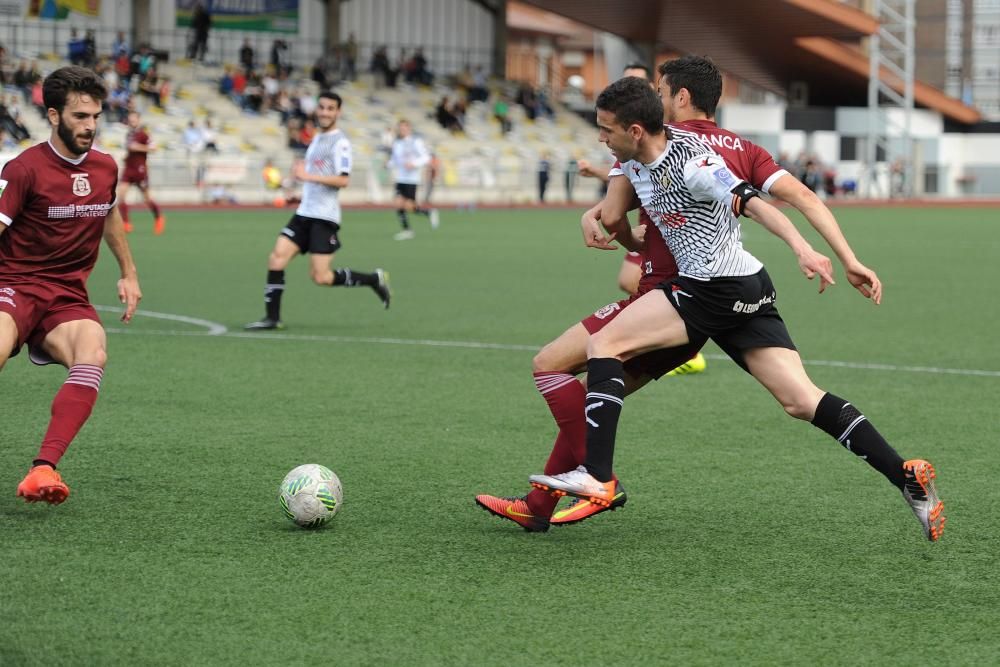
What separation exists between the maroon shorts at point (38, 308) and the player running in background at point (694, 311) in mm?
2242

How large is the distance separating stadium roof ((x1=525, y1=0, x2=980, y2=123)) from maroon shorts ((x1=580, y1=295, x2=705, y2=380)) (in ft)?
155

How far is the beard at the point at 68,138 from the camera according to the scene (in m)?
5.91

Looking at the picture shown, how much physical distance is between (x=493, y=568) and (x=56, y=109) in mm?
2675

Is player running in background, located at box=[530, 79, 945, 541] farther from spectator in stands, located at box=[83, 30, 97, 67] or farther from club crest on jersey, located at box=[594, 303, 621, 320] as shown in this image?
spectator in stands, located at box=[83, 30, 97, 67]

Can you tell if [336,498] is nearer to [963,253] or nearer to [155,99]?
[963,253]

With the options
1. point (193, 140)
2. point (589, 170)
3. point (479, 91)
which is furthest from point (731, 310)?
Answer: point (479, 91)

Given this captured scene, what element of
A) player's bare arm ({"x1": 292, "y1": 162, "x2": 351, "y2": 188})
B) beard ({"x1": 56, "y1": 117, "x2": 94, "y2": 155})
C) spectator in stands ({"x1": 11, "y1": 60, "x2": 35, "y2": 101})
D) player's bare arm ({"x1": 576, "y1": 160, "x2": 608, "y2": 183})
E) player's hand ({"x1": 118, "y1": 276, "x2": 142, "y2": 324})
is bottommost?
player's hand ({"x1": 118, "y1": 276, "x2": 142, "y2": 324})

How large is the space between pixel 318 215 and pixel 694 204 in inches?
303

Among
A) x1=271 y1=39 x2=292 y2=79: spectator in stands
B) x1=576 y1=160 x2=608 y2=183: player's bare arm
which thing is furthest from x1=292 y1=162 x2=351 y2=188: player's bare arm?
x1=271 y1=39 x2=292 y2=79: spectator in stands

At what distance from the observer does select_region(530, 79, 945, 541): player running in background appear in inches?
205

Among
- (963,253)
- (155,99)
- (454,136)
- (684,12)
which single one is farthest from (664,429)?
(684,12)

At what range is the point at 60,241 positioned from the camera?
6117mm

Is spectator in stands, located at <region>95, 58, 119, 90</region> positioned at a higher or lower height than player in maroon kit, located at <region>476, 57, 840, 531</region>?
higher

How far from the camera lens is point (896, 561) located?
5180 millimetres
